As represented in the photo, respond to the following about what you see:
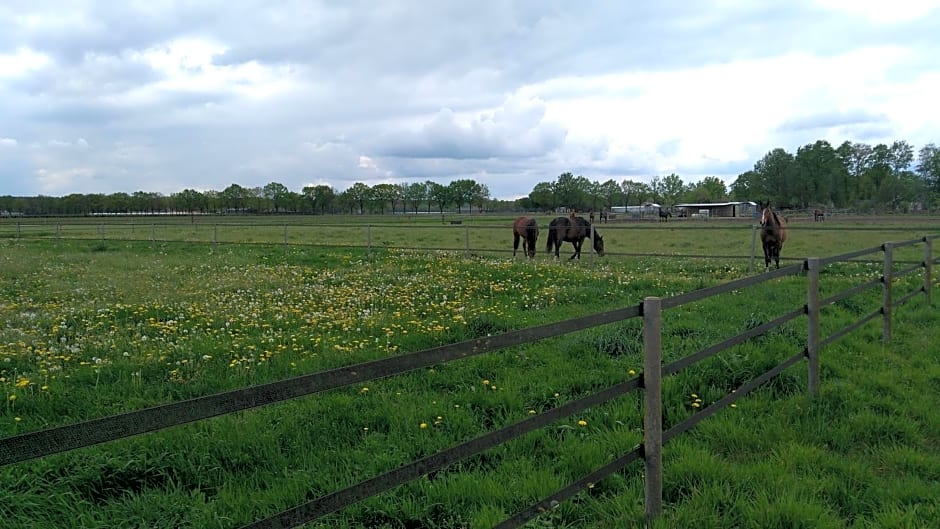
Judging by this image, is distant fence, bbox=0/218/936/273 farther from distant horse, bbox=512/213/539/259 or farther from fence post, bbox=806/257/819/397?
fence post, bbox=806/257/819/397

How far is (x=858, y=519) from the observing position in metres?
3.23

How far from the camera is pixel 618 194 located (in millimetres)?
153375

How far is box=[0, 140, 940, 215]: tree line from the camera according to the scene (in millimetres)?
99875

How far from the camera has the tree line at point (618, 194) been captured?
9988 centimetres

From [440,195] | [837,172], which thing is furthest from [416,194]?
[837,172]

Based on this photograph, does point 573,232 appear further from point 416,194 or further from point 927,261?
point 416,194

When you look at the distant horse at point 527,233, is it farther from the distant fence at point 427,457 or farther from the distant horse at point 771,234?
the distant fence at point 427,457

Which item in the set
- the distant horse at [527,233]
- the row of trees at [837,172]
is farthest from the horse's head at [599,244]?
the row of trees at [837,172]

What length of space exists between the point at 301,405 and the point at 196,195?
154 m

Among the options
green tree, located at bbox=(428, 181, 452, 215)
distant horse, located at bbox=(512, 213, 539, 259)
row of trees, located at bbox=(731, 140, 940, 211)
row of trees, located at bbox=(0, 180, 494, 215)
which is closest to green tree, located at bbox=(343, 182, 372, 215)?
row of trees, located at bbox=(0, 180, 494, 215)

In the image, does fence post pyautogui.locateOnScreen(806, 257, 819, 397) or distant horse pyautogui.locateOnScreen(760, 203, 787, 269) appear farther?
distant horse pyautogui.locateOnScreen(760, 203, 787, 269)

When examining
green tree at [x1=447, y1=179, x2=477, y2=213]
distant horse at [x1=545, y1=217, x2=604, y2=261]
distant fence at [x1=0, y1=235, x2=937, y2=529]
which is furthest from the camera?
green tree at [x1=447, y1=179, x2=477, y2=213]

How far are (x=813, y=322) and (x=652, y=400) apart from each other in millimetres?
2775

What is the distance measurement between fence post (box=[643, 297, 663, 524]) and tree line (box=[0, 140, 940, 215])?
94472 millimetres
